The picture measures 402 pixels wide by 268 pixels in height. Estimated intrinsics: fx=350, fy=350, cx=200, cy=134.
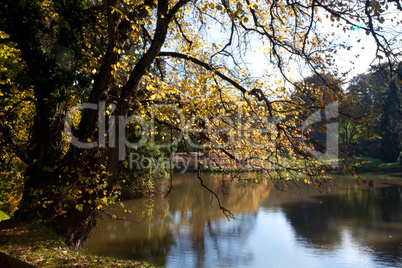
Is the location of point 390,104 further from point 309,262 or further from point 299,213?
point 309,262

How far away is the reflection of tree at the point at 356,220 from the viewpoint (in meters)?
10.6

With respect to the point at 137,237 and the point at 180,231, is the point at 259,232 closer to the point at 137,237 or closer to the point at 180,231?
the point at 180,231

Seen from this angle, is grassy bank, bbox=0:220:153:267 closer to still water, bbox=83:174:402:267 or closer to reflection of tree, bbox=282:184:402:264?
still water, bbox=83:174:402:267

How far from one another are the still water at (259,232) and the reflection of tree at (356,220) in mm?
22

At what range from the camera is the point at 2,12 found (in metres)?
5.10

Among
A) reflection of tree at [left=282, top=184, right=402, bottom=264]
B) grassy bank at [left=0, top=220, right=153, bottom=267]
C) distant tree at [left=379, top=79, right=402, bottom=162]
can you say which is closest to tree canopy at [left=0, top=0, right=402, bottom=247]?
grassy bank at [left=0, top=220, right=153, bottom=267]

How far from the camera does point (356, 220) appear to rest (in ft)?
43.5

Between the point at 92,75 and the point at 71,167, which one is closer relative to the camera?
the point at 71,167

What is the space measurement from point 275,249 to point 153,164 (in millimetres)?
6219

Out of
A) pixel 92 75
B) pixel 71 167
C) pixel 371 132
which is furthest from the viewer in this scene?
pixel 92 75

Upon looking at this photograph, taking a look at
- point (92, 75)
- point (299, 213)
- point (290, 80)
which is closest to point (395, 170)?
point (299, 213)

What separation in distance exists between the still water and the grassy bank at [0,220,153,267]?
282 cm

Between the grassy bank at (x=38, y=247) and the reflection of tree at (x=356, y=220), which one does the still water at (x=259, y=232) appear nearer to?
the reflection of tree at (x=356, y=220)

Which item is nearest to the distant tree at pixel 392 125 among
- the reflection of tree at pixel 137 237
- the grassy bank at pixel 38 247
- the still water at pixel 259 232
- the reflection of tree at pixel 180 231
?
the still water at pixel 259 232
